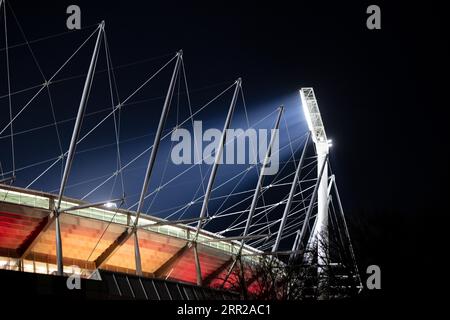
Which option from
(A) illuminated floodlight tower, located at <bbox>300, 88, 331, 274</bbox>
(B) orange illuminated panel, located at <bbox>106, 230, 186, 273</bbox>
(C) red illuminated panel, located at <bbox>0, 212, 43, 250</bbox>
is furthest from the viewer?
(A) illuminated floodlight tower, located at <bbox>300, 88, 331, 274</bbox>

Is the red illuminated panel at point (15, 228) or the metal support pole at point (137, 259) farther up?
the red illuminated panel at point (15, 228)

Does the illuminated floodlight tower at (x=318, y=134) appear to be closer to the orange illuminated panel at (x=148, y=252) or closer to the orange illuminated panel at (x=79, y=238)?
the orange illuminated panel at (x=148, y=252)

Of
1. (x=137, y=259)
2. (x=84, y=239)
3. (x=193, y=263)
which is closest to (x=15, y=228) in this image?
(x=84, y=239)

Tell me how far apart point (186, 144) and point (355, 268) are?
68.5ft

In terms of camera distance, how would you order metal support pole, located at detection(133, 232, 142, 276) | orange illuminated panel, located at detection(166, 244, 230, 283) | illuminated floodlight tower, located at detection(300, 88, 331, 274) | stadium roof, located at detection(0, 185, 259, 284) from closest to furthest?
stadium roof, located at detection(0, 185, 259, 284)
metal support pole, located at detection(133, 232, 142, 276)
orange illuminated panel, located at detection(166, 244, 230, 283)
illuminated floodlight tower, located at detection(300, 88, 331, 274)

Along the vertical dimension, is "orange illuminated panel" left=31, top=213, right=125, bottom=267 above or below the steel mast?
below

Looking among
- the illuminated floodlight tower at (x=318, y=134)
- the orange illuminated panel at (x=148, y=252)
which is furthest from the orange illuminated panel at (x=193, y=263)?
the illuminated floodlight tower at (x=318, y=134)

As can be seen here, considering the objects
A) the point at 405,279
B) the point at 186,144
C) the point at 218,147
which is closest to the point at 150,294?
the point at 405,279

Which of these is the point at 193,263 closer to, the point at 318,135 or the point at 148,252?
the point at 148,252

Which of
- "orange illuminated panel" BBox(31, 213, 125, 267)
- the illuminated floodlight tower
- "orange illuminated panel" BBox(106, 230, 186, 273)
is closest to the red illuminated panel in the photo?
"orange illuminated panel" BBox(31, 213, 125, 267)

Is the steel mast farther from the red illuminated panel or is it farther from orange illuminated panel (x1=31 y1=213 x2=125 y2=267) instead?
the red illuminated panel

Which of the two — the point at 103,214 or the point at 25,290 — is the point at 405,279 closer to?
the point at 25,290

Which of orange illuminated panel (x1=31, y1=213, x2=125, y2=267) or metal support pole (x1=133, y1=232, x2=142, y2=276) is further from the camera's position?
orange illuminated panel (x1=31, y1=213, x2=125, y2=267)

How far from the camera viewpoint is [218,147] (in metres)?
51.6
